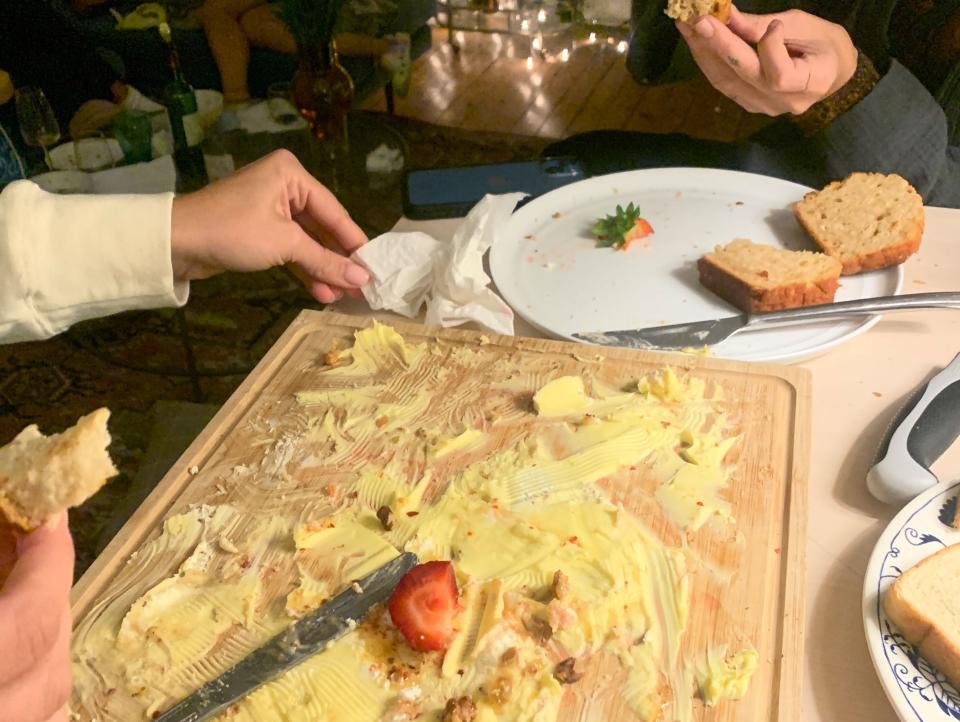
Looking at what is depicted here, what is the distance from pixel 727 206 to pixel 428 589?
101cm

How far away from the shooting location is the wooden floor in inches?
150

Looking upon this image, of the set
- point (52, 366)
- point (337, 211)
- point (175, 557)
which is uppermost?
point (337, 211)

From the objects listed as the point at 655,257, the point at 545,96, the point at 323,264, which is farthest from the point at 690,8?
the point at 545,96

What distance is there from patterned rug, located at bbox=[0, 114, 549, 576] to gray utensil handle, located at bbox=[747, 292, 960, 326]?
1407 mm

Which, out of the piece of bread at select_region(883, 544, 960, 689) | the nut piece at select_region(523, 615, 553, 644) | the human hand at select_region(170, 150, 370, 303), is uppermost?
the human hand at select_region(170, 150, 370, 303)

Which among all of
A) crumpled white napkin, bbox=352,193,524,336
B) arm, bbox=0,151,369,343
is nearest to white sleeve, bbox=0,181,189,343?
arm, bbox=0,151,369,343

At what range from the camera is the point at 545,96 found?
4.09 metres

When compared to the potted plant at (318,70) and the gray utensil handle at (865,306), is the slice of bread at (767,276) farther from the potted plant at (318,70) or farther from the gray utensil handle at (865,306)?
the potted plant at (318,70)

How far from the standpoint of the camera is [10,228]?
958 millimetres

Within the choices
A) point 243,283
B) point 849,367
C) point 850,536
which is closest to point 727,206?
point 849,367

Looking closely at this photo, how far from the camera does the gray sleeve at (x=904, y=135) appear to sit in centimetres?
170

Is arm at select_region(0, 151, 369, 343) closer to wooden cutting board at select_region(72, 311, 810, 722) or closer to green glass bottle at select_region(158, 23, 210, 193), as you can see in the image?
wooden cutting board at select_region(72, 311, 810, 722)

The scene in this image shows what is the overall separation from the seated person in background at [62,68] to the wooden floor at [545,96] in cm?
133

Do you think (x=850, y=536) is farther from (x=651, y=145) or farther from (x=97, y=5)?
(x=97, y=5)
